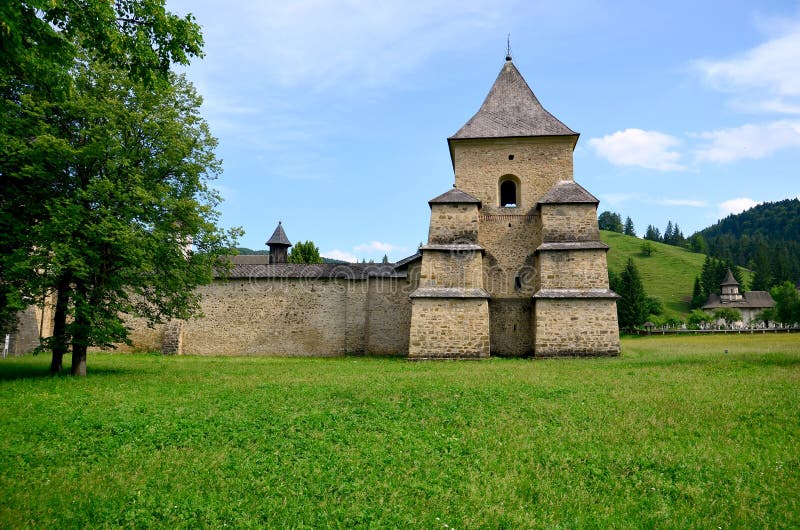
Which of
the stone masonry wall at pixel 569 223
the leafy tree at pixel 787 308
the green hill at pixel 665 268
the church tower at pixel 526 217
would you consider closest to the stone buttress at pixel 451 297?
the church tower at pixel 526 217

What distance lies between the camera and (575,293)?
16.8m

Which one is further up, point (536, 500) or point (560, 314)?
point (560, 314)

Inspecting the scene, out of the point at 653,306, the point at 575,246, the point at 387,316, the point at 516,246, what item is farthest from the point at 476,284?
the point at 653,306

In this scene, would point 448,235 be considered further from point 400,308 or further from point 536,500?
point 536,500

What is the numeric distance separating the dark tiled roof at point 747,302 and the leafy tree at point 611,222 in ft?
172

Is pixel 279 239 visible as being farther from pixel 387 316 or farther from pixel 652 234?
pixel 652 234

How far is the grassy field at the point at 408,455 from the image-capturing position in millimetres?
4426

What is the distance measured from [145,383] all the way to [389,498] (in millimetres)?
8588

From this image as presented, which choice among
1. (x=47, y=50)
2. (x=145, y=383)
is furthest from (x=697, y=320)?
(x=47, y=50)

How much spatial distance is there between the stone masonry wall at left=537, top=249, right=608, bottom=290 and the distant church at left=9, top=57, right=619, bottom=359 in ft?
0.11

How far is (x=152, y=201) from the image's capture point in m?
11.8

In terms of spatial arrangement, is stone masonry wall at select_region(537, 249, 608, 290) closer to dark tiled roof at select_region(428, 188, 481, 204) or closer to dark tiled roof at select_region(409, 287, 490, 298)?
dark tiled roof at select_region(409, 287, 490, 298)

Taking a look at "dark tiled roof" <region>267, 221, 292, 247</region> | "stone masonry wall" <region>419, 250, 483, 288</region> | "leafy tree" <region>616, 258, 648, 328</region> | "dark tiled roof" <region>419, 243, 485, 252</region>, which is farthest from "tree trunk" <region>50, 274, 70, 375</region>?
"leafy tree" <region>616, 258, 648, 328</region>

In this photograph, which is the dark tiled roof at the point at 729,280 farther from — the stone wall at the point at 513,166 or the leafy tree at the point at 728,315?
the stone wall at the point at 513,166
